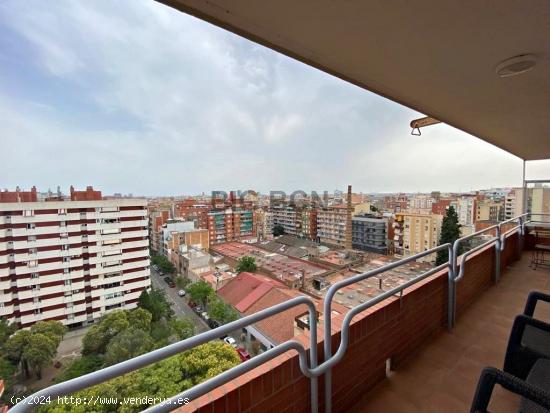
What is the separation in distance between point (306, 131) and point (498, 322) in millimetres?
17534

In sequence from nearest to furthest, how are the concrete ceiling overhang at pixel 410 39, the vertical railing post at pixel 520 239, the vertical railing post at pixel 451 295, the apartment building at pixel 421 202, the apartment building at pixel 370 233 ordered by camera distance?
the concrete ceiling overhang at pixel 410 39 → the vertical railing post at pixel 451 295 → the vertical railing post at pixel 520 239 → the apartment building at pixel 421 202 → the apartment building at pixel 370 233

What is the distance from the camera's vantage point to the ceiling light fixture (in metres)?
1.31

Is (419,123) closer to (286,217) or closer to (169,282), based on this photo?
(169,282)

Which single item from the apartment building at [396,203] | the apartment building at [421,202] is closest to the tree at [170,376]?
the apartment building at [421,202]

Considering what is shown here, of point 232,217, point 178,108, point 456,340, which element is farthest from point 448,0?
point 232,217

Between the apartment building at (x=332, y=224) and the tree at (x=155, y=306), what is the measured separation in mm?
24049

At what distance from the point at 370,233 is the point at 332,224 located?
20.5ft

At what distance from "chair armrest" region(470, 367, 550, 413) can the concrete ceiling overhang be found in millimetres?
1371

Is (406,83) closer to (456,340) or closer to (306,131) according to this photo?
(456,340)

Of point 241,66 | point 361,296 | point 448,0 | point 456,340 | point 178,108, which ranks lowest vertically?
point 456,340

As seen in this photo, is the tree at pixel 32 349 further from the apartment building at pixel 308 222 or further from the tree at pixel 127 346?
the apartment building at pixel 308 222

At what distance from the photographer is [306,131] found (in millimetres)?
18500

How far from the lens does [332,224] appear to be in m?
34.8

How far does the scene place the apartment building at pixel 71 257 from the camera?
34.1ft
